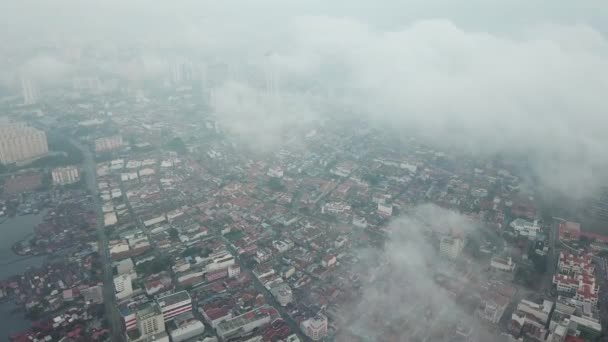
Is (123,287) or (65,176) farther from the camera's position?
(65,176)

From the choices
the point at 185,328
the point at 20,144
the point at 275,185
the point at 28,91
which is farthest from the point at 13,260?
the point at 28,91

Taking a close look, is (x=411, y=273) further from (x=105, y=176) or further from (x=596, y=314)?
(x=105, y=176)

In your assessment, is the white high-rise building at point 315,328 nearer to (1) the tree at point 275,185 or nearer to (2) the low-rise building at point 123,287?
(2) the low-rise building at point 123,287

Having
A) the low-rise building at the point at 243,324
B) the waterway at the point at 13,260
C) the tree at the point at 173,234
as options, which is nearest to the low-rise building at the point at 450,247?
the low-rise building at the point at 243,324

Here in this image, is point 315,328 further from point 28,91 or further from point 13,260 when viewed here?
point 28,91

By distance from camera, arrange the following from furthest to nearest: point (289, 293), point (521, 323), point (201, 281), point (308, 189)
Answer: point (308, 189) < point (201, 281) < point (289, 293) < point (521, 323)

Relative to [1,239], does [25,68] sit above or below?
above

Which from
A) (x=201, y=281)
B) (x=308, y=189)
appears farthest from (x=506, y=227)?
(x=201, y=281)
